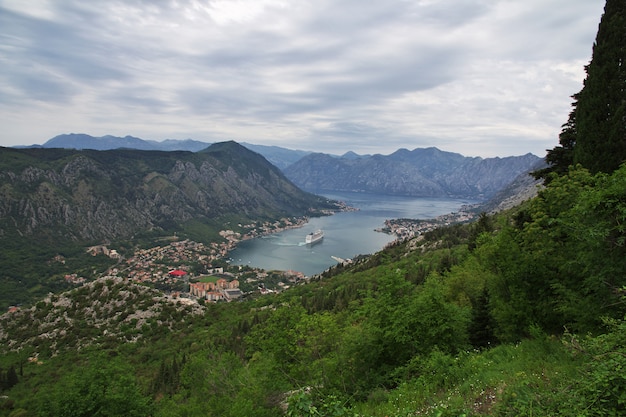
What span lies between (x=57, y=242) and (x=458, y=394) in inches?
7653

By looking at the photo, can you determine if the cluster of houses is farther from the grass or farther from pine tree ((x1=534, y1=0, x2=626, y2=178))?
pine tree ((x1=534, y1=0, x2=626, y2=178))

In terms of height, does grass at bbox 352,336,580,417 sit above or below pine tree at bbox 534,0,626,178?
below

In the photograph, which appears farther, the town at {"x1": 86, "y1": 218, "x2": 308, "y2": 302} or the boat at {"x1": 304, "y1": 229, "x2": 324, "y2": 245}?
the boat at {"x1": 304, "y1": 229, "x2": 324, "y2": 245}

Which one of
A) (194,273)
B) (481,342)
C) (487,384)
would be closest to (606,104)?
(481,342)

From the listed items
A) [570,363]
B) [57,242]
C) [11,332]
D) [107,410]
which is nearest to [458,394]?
[570,363]

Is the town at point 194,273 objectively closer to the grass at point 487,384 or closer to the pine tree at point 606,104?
the grass at point 487,384

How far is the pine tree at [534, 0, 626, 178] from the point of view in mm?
17781

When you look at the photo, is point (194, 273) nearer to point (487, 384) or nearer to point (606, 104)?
point (606, 104)

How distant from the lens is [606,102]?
18.3 meters

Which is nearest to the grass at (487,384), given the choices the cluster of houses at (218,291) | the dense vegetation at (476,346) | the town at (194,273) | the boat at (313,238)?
the dense vegetation at (476,346)

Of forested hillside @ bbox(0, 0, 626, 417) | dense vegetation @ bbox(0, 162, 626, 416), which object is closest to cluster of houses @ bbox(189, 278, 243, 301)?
forested hillside @ bbox(0, 0, 626, 417)

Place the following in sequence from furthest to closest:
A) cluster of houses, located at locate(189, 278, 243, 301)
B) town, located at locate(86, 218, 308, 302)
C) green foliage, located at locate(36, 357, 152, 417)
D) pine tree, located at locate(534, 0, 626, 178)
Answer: town, located at locate(86, 218, 308, 302)
cluster of houses, located at locate(189, 278, 243, 301)
pine tree, located at locate(534, 0, 626, 178)
green foliage, located at locate(36, 357, 152, 417)

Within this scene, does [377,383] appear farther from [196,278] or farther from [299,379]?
[196,278]

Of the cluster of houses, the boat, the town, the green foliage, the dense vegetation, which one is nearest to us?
the dense vegetation
